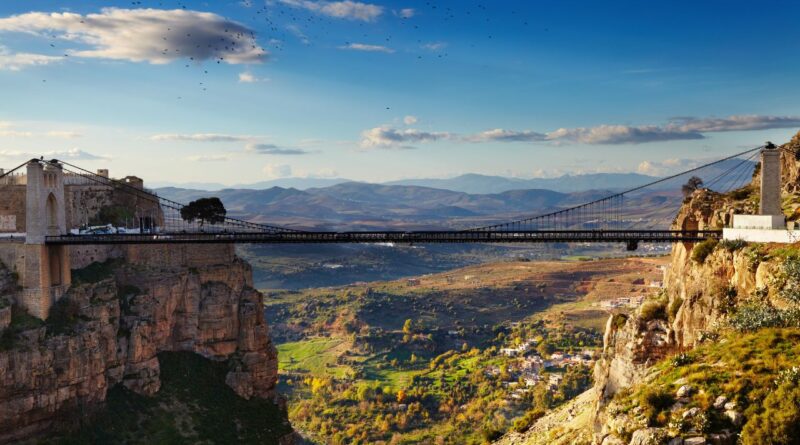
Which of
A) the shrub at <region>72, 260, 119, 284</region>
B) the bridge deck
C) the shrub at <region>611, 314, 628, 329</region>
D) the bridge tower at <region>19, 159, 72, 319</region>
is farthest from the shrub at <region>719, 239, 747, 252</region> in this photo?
the bridge tower at <region>19, 159, 72, 319</region>

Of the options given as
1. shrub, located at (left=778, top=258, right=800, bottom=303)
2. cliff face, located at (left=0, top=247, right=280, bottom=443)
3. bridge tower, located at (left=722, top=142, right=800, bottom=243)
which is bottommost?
cliff face, located at (left=0, top=247, right=280, bottom=443)

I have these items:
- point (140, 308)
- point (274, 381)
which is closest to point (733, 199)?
point (274, 381)

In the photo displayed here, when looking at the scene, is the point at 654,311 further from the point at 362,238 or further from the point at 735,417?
the point at 362,238

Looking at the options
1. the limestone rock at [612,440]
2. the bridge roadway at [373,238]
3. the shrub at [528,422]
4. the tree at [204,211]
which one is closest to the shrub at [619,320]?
the bridge roadway at [373,238]

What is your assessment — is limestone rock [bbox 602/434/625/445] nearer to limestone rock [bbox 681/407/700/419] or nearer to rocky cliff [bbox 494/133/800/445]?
rocky cliff [bbox 494/133/800/445]

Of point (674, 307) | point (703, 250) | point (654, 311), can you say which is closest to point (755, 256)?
point (703, 250)

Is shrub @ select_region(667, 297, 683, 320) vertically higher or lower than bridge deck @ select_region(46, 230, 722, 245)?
lower
